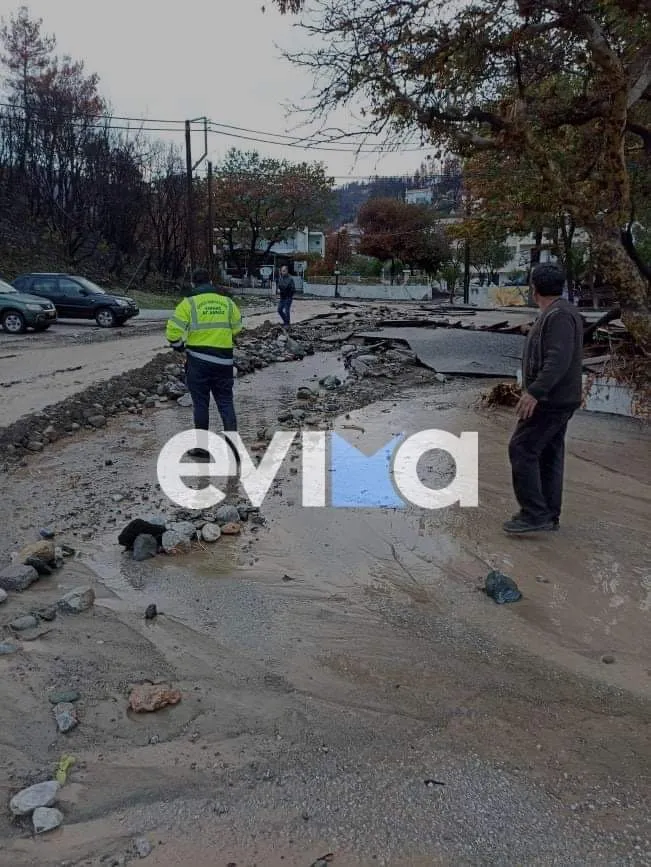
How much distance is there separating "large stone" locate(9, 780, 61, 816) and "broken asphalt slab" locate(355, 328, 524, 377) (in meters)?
10.9

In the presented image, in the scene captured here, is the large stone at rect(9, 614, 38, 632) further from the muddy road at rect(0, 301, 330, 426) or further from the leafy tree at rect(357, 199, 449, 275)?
the leafy tree at rect(357, 199, 449, 275)

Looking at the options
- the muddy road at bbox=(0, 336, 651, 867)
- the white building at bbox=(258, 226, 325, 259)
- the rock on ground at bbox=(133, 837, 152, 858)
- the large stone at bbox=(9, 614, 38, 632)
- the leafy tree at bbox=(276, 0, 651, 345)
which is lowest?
the rock on ground at bbox=(133, 837, 152, 858)

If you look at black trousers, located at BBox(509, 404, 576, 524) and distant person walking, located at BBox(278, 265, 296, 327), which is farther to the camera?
distant person walking, located at BBox(278, 265, 296, 327)

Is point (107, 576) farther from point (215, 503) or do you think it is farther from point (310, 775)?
point (310, 775)

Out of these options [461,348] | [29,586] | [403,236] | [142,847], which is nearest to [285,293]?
[461,348]

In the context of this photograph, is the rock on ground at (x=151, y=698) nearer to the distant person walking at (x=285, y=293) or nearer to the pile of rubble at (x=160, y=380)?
the pile of rubble at (x=160, y=380)

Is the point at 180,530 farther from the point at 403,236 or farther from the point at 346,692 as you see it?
the point at 403,236

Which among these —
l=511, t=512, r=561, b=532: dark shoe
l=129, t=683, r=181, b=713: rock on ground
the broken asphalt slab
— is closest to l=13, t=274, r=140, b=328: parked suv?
the broken asphalt slab

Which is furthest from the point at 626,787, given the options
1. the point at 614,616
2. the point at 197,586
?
the point at 197,586

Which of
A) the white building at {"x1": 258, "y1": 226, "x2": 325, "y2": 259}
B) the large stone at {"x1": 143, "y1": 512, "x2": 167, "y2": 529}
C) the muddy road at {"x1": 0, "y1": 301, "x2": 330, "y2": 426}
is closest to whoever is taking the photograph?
the large stone at {"x1": 143, "y1": 512, "x2": 167, "y2": 529}

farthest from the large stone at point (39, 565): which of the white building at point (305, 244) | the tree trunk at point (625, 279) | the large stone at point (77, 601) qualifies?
the white building at point (305, 244)

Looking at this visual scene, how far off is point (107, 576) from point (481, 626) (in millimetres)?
2299

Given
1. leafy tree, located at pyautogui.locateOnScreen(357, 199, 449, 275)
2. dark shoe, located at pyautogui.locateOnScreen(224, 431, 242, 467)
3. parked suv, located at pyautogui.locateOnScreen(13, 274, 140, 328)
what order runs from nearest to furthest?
1. dark shoe, located at pyautogui.locateOnScreen(224, 431, 242, 467)
2. parked suv, located at pyautogui.locateOnScreen(13, 274, 140, 328)
3. leafy tree, located at pyautogui.locateOnScreen(357, 199, 449, 275)

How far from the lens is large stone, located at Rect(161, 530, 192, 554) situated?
4.70m
